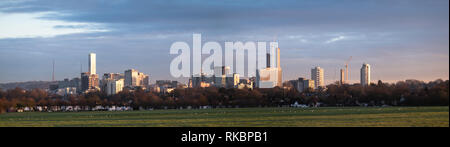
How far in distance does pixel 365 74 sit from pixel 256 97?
1891 centimetres

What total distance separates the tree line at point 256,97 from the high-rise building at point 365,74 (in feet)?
3.03

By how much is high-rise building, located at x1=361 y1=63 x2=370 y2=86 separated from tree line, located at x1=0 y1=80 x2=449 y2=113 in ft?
3.03

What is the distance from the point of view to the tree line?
93875 millimetres

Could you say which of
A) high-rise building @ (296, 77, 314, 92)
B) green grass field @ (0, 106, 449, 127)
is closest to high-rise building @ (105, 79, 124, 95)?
high-rise building @ (296, 77, 314, 92)

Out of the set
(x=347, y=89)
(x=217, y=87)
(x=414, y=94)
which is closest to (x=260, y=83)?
(x=217, y=87)

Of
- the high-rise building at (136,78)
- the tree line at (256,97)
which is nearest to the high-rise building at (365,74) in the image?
the tree line at (256,97)

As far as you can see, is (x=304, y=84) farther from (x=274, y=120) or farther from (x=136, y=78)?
(x=274, y=120)

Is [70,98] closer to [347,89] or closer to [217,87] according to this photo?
[217,87]

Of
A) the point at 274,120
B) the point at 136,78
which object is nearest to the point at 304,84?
the point at 136,78

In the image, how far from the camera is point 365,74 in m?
99.2

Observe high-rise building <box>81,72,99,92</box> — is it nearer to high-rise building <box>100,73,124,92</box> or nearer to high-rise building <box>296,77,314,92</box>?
high-rise building <box>100,73,124,92</box>

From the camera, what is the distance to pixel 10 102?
5459cm

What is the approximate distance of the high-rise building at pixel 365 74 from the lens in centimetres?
9280
